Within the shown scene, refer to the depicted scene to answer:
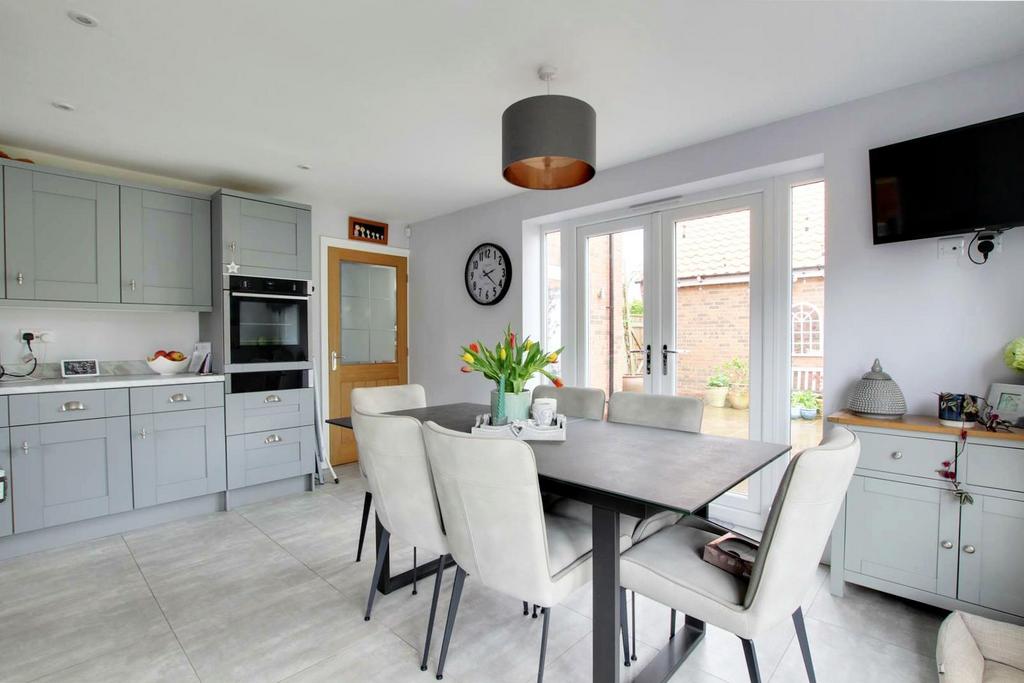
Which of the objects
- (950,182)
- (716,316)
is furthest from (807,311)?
(950,182)

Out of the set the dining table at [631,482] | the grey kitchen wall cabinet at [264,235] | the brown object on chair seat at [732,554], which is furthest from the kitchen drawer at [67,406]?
the brown object on chair seat at [732,554]

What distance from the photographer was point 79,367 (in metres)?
3.34

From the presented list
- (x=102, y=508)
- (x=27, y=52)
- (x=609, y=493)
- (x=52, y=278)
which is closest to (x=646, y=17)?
(x=609, y=493)

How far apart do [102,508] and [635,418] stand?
3.23 m

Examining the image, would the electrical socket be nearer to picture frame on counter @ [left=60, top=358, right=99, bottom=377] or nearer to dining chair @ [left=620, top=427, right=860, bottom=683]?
picture frame on counter @ [left=60, top=358, right=99, bottom=377]

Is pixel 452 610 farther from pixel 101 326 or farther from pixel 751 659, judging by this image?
pixel 101 326

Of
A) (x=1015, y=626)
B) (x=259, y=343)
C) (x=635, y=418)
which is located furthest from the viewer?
(x=259, y=343)

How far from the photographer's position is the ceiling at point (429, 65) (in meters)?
1.84

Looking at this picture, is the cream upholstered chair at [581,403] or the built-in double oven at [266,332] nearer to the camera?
the cream upholstered chair at [581,403]

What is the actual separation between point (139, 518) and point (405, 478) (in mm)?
2563

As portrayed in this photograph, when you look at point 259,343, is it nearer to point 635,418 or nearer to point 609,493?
point 635,418

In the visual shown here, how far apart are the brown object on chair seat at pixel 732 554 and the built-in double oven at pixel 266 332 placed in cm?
330

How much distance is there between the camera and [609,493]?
4.42 feet

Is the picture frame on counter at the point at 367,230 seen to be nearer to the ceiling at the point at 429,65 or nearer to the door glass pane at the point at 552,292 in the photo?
the ceiling at the point at 429,65
